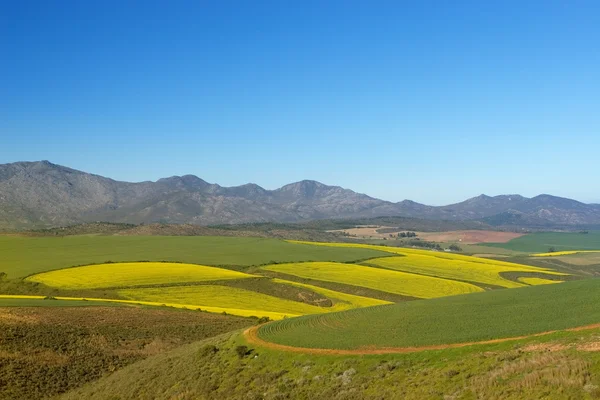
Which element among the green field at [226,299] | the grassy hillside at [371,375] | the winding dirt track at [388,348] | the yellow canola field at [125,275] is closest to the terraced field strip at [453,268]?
the green field at [226,299]

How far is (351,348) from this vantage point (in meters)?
27.8

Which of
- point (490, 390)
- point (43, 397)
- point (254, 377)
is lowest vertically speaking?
point (43, 397)

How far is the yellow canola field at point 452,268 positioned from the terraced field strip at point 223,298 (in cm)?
3542

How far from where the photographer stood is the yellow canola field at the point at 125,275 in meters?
68.0

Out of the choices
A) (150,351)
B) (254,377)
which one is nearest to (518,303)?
(254,377)

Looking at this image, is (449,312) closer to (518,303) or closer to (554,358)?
(518,303)

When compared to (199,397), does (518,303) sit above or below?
above

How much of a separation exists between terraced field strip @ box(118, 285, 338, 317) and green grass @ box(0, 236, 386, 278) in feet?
75.7

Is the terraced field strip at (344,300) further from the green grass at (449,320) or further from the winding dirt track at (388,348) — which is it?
the winding dirt track at (388,348)

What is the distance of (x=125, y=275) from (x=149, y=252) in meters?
33.3

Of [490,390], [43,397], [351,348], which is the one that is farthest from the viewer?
[43,397]

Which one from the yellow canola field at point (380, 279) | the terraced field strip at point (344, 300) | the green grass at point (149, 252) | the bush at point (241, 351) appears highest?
the green grass at point (149, 252)

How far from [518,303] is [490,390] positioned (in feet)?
67.8

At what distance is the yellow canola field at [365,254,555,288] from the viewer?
A: 3359 inches
